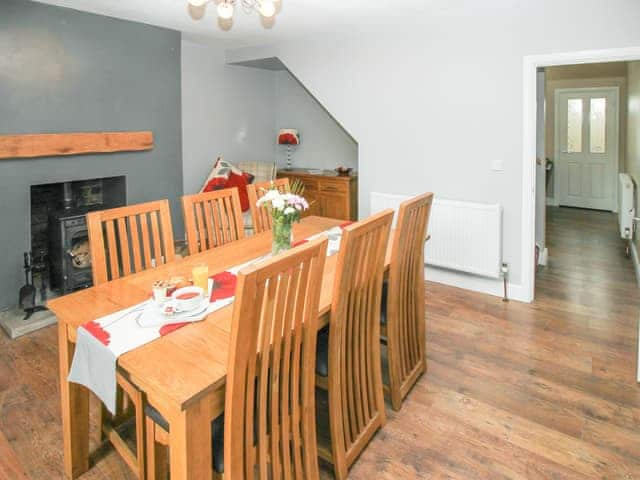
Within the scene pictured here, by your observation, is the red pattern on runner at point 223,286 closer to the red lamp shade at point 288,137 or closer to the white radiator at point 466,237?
the white radiator at point 466,237

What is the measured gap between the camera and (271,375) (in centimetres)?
149

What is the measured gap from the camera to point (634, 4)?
3.04 metres

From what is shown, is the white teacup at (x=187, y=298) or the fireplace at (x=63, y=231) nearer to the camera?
the white teacup at (x=187, y=298)

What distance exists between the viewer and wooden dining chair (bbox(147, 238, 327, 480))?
50.8 inches

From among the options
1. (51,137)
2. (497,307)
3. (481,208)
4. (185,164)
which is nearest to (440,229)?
(481,208)

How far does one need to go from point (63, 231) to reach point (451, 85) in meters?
3.43

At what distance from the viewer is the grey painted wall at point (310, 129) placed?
5.87 m

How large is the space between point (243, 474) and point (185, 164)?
4355 millimetres

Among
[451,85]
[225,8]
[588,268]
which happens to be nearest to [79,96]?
[225,8]

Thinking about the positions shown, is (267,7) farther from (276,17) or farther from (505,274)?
(505,274)

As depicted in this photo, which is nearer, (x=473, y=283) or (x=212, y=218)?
(x=212, y=218)

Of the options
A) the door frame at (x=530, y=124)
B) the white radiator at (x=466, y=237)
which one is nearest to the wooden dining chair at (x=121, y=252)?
the white radiator at (x=466, y=237)

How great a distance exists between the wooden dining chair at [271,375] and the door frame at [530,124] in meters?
2.71

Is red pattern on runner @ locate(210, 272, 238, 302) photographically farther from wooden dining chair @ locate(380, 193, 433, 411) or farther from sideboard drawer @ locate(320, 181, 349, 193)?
sideboard drawer @ locate(320, 181, 349, 193)
